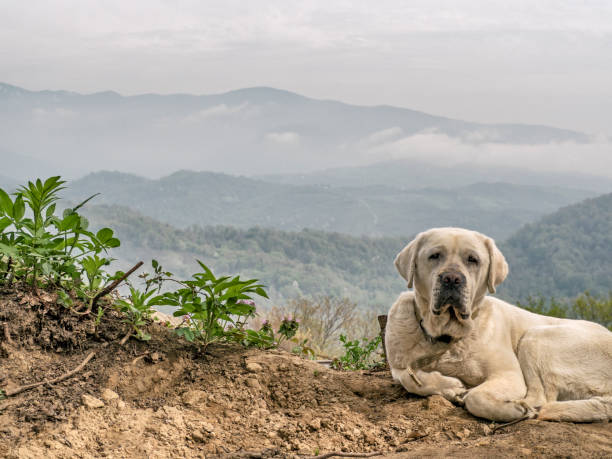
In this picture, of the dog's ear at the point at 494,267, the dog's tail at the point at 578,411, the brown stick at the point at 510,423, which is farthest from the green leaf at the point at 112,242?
the dog's tail at the point at 578,411

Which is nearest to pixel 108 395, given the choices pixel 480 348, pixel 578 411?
pixel 480 348

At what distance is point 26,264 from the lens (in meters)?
4.08

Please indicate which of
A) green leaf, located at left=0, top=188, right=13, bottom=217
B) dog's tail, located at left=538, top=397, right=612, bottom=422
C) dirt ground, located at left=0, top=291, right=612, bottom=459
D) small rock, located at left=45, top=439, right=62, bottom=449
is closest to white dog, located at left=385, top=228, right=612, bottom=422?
dog's tail, located at left=538, top=397, right=612, bottom=422

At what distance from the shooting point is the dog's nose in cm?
381

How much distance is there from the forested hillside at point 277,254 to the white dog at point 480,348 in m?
93.3

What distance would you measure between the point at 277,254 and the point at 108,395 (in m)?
106

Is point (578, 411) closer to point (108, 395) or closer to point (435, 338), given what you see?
point (435, 338)

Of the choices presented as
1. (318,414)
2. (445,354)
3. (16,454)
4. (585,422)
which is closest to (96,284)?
(16,454)

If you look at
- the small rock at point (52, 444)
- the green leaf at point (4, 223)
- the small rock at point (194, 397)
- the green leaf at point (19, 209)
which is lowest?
the small rock at point (52, 444)

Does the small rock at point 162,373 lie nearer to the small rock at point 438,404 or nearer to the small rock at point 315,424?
the small rock at point 315,424

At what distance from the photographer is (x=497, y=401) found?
12.3 feet

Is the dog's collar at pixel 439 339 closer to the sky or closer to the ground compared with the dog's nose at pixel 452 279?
closer to the ground

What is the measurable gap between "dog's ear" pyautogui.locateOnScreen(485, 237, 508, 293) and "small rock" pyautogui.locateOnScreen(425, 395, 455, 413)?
816 millimetres

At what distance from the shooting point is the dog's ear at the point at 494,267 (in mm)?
4043
